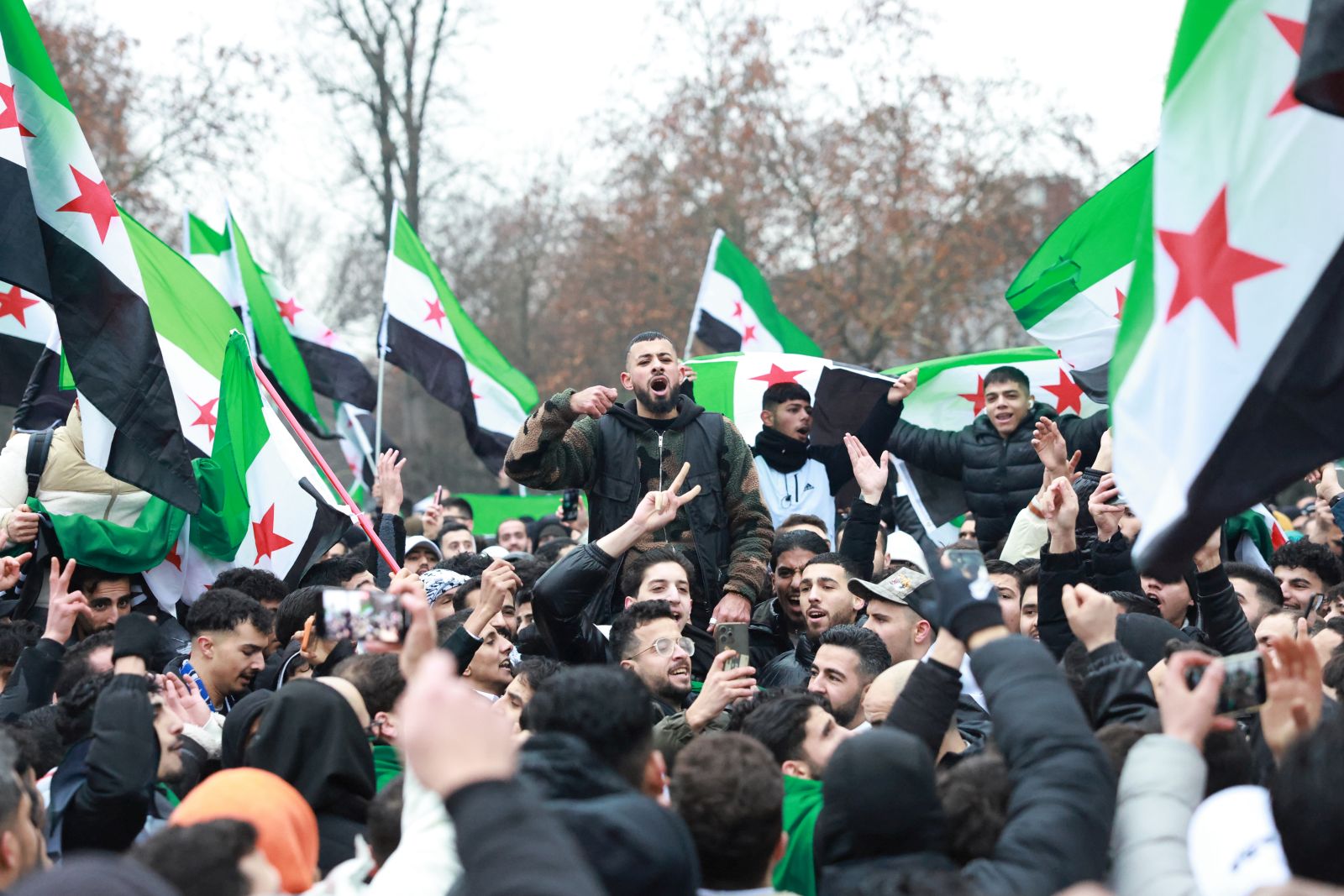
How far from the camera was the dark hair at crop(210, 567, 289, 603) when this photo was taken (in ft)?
23.2

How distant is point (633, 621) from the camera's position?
232 inches

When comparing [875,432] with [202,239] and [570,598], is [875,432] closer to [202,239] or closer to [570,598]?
[570,598]

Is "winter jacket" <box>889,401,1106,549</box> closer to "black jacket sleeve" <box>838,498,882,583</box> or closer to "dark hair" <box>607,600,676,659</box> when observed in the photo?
"black jacket sleeve" <box>838,498,882,583</box>

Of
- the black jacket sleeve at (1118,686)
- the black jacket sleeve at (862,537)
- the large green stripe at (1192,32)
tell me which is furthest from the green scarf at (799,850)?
the black jacket sleeve at (862,537)

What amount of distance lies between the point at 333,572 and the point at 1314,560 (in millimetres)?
4895

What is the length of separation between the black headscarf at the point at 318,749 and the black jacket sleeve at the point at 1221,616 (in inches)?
126

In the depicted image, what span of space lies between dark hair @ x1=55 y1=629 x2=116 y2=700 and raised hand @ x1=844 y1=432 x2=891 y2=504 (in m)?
3.89

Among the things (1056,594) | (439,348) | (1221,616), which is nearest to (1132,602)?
(1056,594)

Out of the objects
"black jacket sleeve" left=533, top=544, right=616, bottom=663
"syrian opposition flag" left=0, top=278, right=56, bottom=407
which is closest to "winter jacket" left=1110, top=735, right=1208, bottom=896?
"black jacket sleeve" left=533, top=544, right=616, bottom=663

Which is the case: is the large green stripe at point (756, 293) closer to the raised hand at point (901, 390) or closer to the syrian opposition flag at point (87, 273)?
the raised hand at point (901, 390)

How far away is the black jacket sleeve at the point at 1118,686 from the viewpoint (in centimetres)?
393

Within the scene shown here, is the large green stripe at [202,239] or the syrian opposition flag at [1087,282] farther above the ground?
the large green stripe at [202,239]

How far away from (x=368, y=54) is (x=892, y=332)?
1125 cm

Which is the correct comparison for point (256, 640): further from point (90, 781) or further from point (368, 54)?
Answer: point (368, 54)
